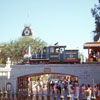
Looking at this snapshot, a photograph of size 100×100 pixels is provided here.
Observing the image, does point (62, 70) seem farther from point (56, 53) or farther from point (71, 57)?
point (56, 53)

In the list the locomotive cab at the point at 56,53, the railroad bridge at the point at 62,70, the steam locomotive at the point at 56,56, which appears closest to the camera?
the railroad bridge at the point at 62,70

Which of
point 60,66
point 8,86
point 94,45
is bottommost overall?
point 8,86

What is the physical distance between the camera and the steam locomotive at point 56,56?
23.1m

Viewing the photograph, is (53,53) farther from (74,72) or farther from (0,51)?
(0,51)

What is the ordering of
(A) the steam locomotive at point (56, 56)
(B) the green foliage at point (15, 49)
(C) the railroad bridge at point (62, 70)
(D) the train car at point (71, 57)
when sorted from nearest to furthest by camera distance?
1. (C) the railroad bridge at point (62, 70)
2. (D) the train car at point (71, 57)
3. (A) the steam locomotive at point (56, 56)
4. (B) the green foliage at point (15, 49)

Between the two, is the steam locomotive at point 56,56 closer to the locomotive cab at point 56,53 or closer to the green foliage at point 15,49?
the locomotive cab at point 56,53

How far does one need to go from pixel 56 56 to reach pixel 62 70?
Result: 6.37 ft

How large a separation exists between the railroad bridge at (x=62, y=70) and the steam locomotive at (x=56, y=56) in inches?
40.4

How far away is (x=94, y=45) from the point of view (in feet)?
74.5

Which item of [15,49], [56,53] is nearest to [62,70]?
[56,53]

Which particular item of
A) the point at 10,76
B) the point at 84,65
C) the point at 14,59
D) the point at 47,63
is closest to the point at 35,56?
the point at 47,63

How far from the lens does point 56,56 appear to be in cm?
2355

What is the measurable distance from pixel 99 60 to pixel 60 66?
12.7ft

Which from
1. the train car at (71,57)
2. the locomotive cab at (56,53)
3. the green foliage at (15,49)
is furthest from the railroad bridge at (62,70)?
the green foliage at (15,49)
